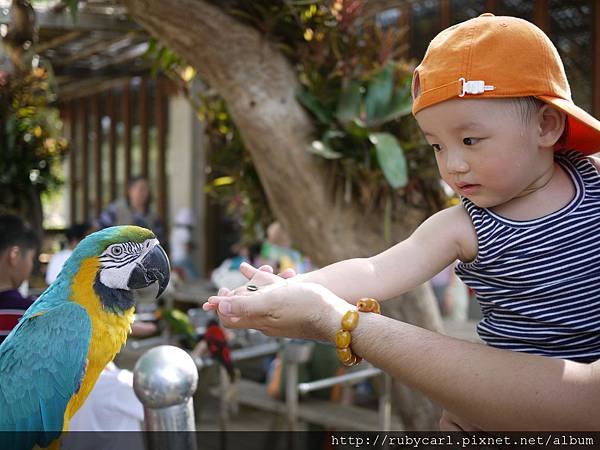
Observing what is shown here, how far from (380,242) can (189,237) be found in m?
7.00

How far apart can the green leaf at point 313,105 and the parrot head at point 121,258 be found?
3.65 feet

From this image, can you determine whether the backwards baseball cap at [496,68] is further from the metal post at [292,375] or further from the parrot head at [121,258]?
the metal post at [292,375]

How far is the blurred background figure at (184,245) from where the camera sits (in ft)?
28.3

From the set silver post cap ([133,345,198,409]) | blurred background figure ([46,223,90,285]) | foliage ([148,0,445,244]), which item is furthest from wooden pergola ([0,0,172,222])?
silver post cap ([133,345,198,409])

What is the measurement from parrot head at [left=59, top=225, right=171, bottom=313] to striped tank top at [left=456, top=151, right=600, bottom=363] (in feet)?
2.54

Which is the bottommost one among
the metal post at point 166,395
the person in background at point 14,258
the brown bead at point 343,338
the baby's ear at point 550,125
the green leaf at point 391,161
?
the metal post at point 166,395

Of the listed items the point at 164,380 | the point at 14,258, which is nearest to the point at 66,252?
the point at 14,258

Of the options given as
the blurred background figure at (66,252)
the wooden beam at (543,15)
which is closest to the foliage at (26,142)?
the blurred background figure at (66,252)

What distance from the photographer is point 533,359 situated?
41.6 inches

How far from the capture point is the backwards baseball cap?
3.74ft

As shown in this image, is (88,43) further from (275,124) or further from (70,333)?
(70,333)

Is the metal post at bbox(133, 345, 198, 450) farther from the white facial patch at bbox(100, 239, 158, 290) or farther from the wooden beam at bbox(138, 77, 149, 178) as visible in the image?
the wooden beam at bbox(138, 77, 149, 178)

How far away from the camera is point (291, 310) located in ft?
3.84

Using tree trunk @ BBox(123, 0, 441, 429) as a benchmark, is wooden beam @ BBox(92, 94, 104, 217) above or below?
below
